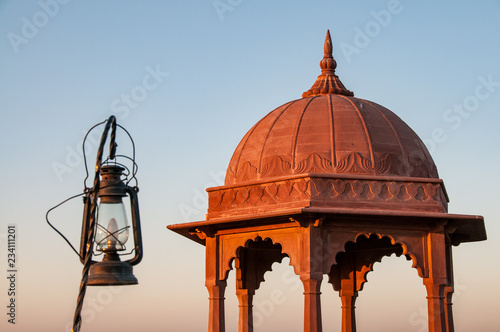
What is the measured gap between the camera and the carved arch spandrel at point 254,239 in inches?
704

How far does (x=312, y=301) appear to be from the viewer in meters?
17.5

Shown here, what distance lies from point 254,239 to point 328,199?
1.86 meters

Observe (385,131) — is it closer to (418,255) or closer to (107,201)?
(418,255)

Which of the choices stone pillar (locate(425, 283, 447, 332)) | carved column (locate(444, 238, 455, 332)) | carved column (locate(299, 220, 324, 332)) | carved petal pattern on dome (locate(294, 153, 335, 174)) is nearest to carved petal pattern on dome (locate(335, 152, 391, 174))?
carved petal pattern on dome (locate(294, 153, 335, 174))

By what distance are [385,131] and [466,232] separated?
9.51ft

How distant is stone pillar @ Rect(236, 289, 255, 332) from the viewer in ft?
68.8

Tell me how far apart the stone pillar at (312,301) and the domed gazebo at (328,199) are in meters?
0.02

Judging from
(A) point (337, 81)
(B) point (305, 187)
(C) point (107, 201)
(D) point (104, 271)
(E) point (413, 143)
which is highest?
(A) point (337, 81)

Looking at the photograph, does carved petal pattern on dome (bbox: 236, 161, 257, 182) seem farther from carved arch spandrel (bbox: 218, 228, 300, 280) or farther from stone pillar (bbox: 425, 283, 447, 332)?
stone pillar (bbox: 425, 283, 447, 332)

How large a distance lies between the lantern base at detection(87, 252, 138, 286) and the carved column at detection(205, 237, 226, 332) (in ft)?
34.9

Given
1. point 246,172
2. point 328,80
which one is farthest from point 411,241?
point 328,80

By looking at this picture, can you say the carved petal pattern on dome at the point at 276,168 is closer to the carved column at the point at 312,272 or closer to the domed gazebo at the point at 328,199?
the domed gazebo at the point at 328,199

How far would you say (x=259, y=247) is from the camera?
2142 centimetres

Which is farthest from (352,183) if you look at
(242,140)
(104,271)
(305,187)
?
(104,271)
